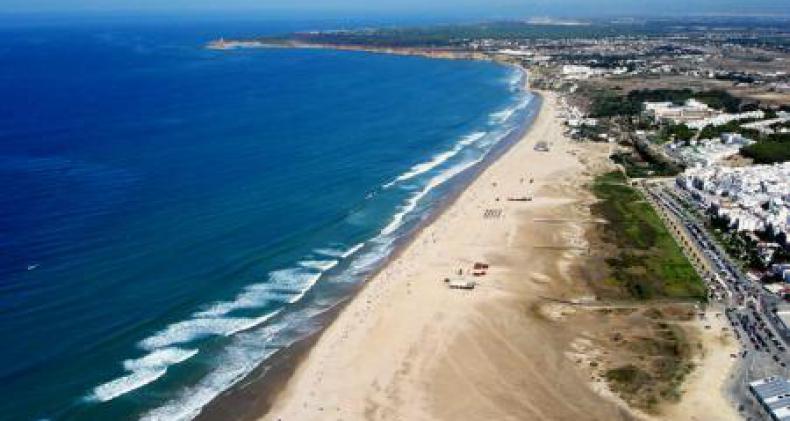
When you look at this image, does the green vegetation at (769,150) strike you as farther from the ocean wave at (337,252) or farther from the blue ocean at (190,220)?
the ocean wave at (337,252)

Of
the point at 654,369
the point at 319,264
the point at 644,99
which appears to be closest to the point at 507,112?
the point at 644,99

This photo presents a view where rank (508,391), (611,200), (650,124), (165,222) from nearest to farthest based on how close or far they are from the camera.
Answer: (508,391) → (165,222) → (611,200) → (650,124)

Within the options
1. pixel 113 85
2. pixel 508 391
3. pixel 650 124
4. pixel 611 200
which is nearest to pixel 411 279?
pixel 508 391

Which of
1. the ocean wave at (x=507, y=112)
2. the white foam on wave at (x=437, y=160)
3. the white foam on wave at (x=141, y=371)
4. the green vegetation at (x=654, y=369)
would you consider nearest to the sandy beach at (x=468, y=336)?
the green vegetation at (x=654, y=369)

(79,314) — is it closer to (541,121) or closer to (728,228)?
(728,228)

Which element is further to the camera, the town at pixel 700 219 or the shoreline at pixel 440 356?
the town at pixel 700 219

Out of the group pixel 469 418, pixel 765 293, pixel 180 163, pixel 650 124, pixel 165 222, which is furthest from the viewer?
pixel 650 124
